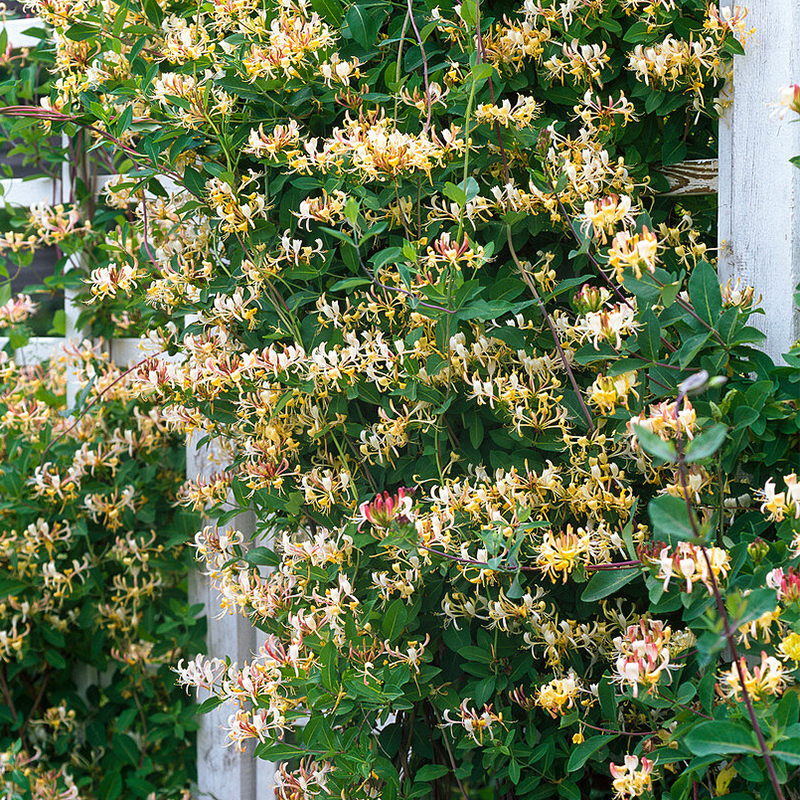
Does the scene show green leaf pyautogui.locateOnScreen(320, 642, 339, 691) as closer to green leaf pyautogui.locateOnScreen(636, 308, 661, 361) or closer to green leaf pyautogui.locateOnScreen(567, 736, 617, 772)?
green leaf pyautogui.locateOnScreen(567, 736, 617, 772)

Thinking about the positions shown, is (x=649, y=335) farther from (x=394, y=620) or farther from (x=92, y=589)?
(x=92, y=589)

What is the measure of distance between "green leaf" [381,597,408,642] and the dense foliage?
39.0 inches

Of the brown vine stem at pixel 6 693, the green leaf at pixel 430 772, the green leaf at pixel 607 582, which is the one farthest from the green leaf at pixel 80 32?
the brown vine stem at pixel 6 693

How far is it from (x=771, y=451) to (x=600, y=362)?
286 millimetres

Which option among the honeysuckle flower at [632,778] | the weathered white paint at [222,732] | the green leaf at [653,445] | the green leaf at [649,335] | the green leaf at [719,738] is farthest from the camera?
the weathered white paint at [222,732]

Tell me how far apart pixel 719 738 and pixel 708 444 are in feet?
1.04

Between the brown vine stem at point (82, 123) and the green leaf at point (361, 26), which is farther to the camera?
the brown vine stem at point (82, 123)

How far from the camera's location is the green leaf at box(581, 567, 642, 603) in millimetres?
1107

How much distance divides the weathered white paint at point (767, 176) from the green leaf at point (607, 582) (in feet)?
1.56

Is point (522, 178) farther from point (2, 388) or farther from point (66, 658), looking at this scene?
point (66, 658)

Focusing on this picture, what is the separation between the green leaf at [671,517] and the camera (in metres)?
0.77

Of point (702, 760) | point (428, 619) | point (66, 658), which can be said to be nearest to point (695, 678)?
point (702, 760)

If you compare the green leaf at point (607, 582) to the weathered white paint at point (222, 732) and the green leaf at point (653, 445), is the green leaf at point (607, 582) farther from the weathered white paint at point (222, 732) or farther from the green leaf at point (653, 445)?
the weathered white paint at point (222, 732)

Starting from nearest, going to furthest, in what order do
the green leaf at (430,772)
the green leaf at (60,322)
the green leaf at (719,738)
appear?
the green leaf at (719,738), the green leaf at (430,772), the green leaf at (60,322)
